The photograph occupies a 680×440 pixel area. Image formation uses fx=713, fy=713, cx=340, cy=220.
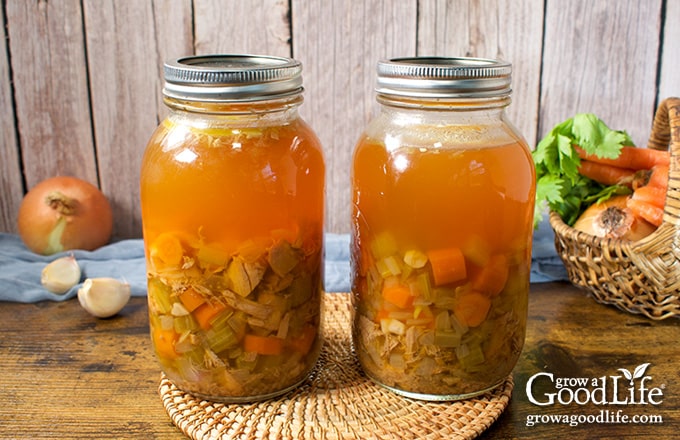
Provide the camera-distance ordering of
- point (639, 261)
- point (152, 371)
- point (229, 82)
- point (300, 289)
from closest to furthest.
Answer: point (229, 82) → point (300, 289) → point (152, 371) → point (639, 261)

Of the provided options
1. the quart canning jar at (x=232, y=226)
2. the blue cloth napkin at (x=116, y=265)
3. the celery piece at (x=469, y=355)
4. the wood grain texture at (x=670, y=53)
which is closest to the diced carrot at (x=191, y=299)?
the quart canning jar at (x=232, y=226)

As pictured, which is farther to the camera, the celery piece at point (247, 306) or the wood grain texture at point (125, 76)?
the wood grain texture at point (125, 76)

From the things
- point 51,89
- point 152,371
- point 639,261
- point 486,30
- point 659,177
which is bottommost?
point 152,371

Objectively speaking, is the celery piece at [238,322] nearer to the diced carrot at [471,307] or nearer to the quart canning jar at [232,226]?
the quart canning jar at [232,226]

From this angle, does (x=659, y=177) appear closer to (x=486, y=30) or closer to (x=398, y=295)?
(x=486, y=30)

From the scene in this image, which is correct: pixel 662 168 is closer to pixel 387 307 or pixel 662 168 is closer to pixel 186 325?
pixel 387 307

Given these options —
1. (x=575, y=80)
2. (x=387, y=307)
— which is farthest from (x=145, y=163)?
(x=575, y=80)

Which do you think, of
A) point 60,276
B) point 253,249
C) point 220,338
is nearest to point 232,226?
point 253,249
